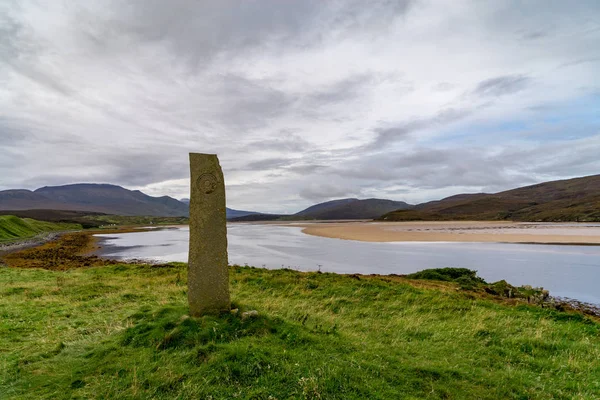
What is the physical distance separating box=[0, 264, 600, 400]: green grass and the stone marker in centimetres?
53

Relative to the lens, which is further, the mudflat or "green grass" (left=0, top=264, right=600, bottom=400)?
the mudflat

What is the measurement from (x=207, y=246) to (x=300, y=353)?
11.6 feet

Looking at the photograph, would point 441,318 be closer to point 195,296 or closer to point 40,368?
point 195,296

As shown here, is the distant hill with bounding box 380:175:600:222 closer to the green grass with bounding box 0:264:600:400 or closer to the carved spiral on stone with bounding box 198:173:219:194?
the green grass with bounding box 0:264:600:400

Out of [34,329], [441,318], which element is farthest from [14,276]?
[441,318]

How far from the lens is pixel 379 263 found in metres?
27.9

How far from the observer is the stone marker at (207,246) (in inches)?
331

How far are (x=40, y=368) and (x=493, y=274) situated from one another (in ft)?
77.1

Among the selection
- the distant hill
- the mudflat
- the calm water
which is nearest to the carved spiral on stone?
the calm water

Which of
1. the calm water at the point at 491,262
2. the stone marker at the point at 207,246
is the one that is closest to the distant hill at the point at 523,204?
the calm water at the point at 491,262

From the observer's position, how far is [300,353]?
6.58 metres

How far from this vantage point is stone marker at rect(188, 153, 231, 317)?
8.41 meters

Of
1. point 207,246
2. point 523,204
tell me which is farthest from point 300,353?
point 523,204

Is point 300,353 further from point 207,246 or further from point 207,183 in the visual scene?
point 207,183
